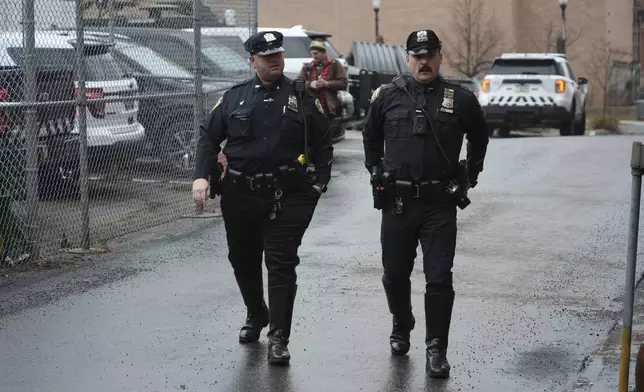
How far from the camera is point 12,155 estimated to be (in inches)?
394

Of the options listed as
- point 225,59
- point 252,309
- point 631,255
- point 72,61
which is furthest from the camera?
point 225,59

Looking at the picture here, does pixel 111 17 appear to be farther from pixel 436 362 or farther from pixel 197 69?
pixel 436 362

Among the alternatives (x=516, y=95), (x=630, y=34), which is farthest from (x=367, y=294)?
(x=630, y=34)

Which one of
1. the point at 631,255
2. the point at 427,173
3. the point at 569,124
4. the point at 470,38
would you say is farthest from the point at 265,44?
the point at 470,38

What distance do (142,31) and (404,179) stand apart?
624cm

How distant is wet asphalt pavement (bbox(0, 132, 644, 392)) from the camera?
6.85 metres

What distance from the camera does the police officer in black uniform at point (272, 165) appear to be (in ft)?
23.3

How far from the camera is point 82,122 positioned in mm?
10500

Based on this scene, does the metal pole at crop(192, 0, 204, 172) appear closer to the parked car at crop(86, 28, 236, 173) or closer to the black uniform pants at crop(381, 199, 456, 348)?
the parked car at crop(86, 28, 236, 173)

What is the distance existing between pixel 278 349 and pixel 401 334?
0.74 m

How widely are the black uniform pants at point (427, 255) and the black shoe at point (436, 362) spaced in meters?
0.04

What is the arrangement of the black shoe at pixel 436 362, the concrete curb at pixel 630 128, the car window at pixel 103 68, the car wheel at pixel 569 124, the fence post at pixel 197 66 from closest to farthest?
the black shoe at pixel 436 362
the car window at pixel 103 68
the fence post at pixel 197 66
the car wheel at pixel 569 124
the concrete curb at pixel 630 128

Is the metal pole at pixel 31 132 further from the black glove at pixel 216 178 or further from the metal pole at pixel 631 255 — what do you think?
the metal pole at pixel 631 255

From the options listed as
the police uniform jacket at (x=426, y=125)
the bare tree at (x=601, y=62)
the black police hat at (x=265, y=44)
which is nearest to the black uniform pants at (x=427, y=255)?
the police uniform jacket at (x=426, y=125)
